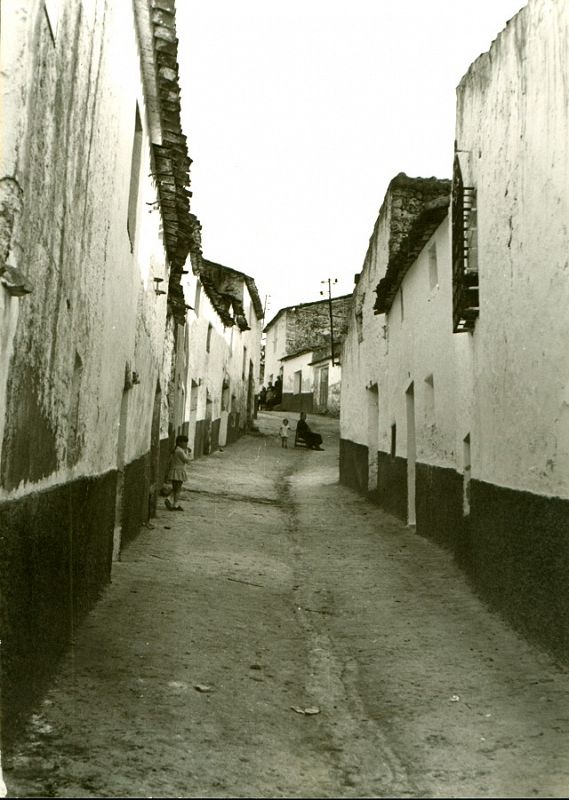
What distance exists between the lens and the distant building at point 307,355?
135ft

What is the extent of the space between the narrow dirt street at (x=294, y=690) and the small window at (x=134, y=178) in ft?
11.5

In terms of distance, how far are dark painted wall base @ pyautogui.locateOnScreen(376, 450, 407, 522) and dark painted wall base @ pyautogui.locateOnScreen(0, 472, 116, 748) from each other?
23.1 ft

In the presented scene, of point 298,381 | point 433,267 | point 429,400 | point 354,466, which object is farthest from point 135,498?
point 298,381

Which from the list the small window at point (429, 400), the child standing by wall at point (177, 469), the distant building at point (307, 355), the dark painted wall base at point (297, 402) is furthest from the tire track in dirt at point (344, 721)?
the dark painted wall base at point (297, 402)

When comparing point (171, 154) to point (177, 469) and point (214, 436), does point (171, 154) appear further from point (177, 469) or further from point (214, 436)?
point (214, 436)

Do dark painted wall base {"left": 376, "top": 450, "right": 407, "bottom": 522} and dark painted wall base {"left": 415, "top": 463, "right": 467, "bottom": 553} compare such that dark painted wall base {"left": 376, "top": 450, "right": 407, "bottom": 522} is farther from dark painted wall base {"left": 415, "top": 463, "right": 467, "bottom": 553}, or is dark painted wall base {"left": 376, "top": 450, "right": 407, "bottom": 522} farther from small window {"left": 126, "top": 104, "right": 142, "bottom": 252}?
small window {"left": 126, "top": 104, "right": 142, "bottom": 252}

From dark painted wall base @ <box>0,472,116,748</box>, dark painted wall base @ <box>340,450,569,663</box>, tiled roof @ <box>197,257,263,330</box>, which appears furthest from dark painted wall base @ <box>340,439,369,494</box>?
dark painted wall base @ <box>0,472,116,748</box>

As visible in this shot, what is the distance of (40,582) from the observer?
16.0 ft

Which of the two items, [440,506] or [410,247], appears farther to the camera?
[410,247]

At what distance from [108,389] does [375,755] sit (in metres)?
4.26

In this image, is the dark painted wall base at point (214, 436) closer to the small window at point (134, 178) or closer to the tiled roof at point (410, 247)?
the tiled roof at point (410, 247)

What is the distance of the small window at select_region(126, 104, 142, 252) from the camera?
29.0 ft

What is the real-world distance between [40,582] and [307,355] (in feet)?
125

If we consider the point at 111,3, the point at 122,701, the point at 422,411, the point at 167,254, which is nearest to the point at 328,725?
the point at 122,701
